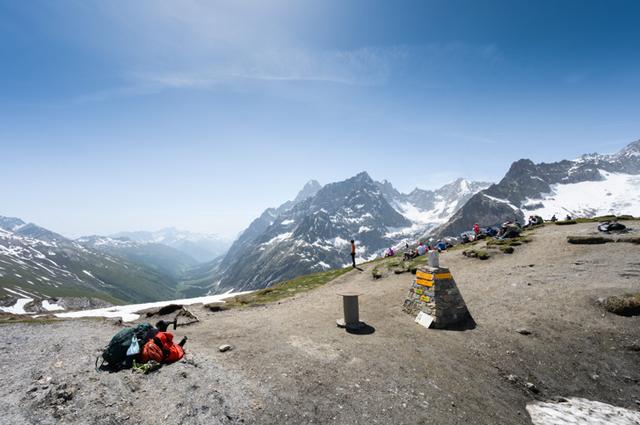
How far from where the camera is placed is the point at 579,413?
554 inches

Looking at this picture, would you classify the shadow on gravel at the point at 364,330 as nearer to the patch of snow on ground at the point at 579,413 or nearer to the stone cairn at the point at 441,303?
the stone cairn at the point at 441,303

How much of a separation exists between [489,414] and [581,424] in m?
3.93

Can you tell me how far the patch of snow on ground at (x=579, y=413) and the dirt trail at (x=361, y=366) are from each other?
0.54m

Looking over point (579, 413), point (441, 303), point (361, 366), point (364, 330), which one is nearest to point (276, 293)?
point (364, 330)

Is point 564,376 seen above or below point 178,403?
below

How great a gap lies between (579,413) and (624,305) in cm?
1069

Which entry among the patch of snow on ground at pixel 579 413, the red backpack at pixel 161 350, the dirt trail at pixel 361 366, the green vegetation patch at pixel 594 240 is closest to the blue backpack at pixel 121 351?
the red backpack at pixel 161 350

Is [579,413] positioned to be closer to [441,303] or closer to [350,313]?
[441,303]

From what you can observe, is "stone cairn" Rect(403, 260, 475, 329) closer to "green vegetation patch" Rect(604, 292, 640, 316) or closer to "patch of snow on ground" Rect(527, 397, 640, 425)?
Result: "patch of snow on ground" Rect(527, 397, 640, 425)

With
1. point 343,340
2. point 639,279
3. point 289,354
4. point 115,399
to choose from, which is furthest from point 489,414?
point 639,279

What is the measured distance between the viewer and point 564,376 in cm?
1647

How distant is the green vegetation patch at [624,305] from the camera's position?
20094 mm

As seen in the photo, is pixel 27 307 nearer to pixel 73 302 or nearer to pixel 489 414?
pixel 73 302

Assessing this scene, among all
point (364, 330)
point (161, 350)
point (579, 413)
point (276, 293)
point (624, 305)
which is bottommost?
point (579, 413)
